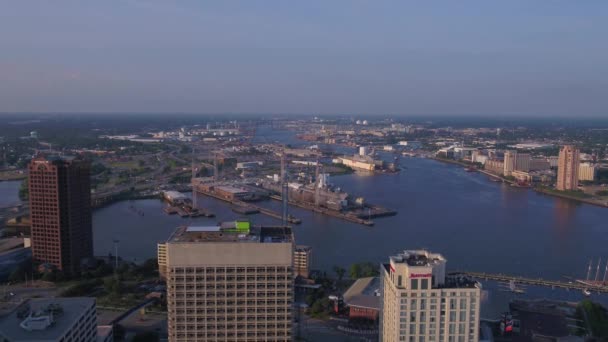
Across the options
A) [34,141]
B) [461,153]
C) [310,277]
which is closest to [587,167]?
Answer: [461,153]

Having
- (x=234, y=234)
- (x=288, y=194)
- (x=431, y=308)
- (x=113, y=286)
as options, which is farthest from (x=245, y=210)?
(x=431, y=308)

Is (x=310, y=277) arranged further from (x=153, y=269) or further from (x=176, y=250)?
(x=176, y=250)

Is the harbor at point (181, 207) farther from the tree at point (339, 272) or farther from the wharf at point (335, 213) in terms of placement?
the tree at point (339, 272)

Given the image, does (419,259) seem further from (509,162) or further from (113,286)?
(509,162)

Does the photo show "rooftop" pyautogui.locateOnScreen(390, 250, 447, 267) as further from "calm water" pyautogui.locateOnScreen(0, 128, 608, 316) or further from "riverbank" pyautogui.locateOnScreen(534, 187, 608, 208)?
"riverbank" pyautogui.locateOnScreen(534, 187, 608, 208)

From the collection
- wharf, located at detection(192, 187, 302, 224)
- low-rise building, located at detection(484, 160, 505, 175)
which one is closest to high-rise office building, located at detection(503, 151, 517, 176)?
low-rise building, located at detection(484, 160, 505, 175)
